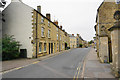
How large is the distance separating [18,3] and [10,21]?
3565 millimetres

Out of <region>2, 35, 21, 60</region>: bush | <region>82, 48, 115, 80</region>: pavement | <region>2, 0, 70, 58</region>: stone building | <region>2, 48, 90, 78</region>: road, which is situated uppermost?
<region>2, 0, 70, 58</region>: stone building

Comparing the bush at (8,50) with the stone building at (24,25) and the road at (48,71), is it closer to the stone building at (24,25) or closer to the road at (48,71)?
the stone building at (24,25)

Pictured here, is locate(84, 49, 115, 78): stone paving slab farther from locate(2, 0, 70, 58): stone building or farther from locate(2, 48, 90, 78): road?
locate(2, 0, 70, 58): stone building

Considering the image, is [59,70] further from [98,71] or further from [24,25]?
[24,25]

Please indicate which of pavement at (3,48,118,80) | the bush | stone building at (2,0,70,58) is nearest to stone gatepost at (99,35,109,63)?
pavement at (3,48,118,80)

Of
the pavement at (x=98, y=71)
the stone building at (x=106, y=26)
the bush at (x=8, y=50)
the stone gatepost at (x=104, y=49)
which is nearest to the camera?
the pavement at (x=98, y=71)

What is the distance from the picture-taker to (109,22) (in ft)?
39.4

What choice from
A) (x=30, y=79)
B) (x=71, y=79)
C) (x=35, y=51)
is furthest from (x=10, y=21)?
(x=71, y=79)

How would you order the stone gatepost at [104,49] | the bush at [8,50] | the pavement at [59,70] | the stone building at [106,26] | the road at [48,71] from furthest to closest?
the bush at [8,50] < the stone building at [106,26] < the stone gatepost at [104,49] < the road at [48,71] < the pavement at [59,70]

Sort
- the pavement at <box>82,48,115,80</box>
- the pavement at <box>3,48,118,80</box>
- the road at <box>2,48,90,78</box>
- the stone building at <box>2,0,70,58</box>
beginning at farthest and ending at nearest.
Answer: the stone building at <box>2,0,70,58</box> < the road at <box>2,48,90,78</box> < the pavement at <box>3,48,118,80</box> < the pavement at <box>82,48,115,80</box>

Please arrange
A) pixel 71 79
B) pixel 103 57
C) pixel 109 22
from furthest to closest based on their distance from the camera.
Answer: pixel 109 22 < pixel 103 57 < pixel 71 79

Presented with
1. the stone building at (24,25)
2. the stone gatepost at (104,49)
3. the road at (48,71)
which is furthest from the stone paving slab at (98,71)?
the stone building at (24,25)

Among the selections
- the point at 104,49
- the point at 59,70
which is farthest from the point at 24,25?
the point at 104,49

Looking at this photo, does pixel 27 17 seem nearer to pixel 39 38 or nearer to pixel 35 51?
pixel 39 38
